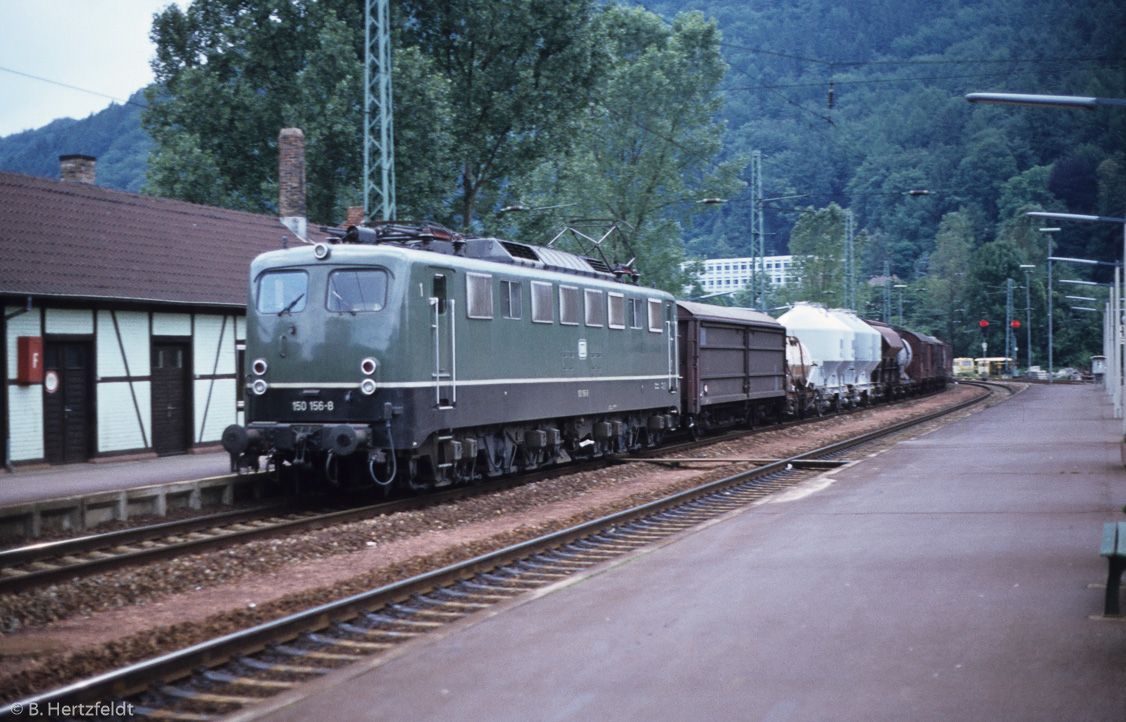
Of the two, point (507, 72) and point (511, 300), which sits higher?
point (507, 72)

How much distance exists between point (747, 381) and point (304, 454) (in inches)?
691

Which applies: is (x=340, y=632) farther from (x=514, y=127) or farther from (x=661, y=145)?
(x=661, y=145)

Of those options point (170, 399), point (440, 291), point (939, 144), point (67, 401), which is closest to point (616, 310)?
point (440, 291)

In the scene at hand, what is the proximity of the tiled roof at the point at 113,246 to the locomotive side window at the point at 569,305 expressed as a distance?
7914mm

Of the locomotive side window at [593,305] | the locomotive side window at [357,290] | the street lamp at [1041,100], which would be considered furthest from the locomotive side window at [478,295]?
the street lamp at [1041,100]

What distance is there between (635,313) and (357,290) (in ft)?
28.2

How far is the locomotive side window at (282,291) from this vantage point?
15.5 m

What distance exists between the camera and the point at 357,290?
1516 cm

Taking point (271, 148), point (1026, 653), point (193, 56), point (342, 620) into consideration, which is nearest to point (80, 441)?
point (342, 620)

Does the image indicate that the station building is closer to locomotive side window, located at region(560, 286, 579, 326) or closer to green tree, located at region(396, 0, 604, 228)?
locomotive side window, located at region(560, 286, 579, 326)

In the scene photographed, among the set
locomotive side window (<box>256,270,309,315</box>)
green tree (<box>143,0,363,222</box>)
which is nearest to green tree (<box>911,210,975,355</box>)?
green tree (<box>143,0,363,222</box>)

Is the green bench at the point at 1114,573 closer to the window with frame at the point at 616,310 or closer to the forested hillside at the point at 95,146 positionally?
the window with frame at the point at 616,310

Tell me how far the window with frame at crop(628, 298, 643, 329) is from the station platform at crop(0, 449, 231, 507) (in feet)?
26.6

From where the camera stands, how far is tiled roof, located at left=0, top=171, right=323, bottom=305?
20047 millimetres
